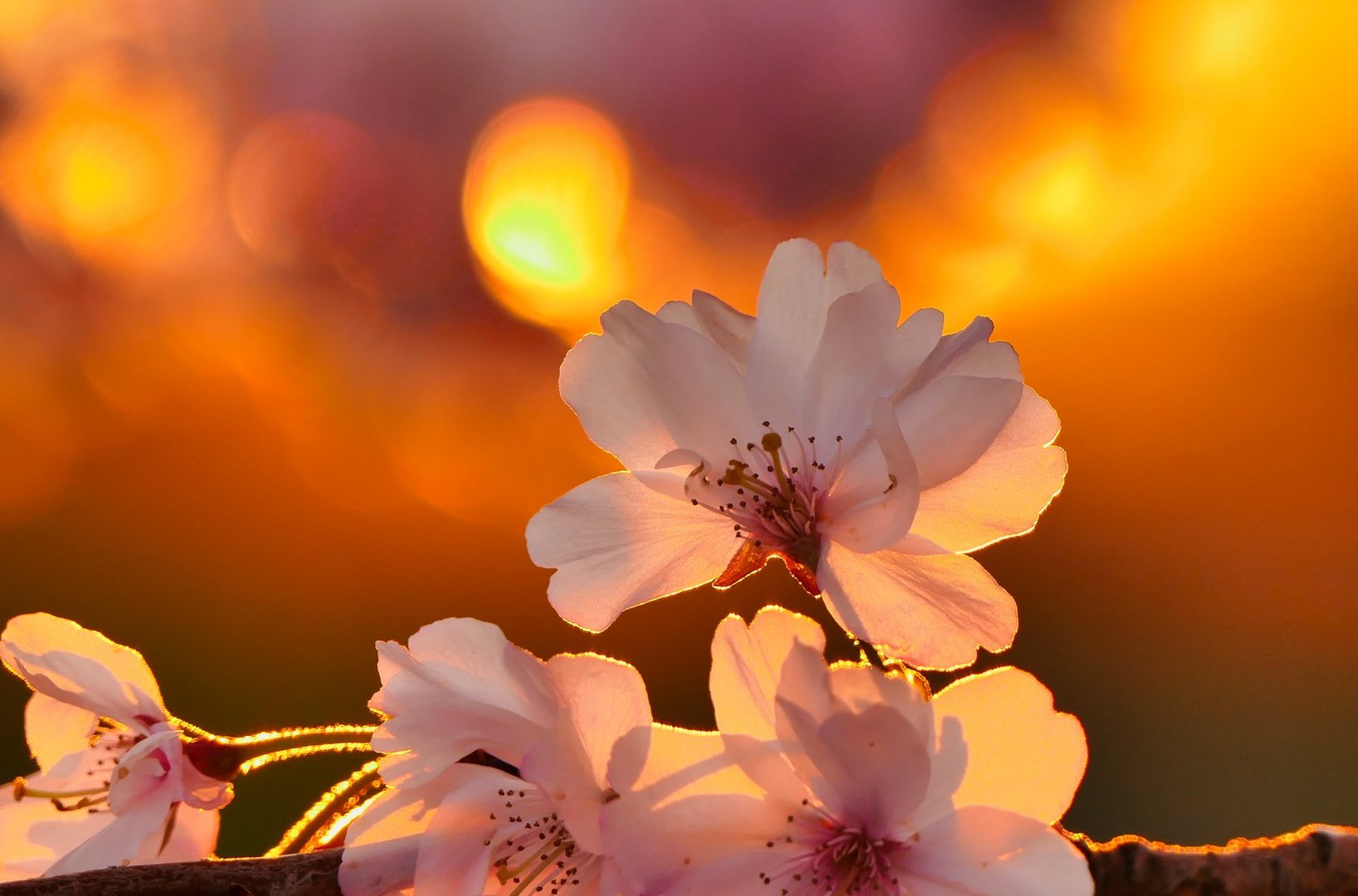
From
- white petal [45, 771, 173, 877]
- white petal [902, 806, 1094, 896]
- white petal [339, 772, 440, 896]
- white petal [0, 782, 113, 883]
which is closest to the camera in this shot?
white petal [902, 806, 1094, 896]

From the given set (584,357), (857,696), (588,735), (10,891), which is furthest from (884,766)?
(10,891)

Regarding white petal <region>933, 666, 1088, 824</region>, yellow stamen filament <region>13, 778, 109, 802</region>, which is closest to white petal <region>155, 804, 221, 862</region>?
yellow stamen filament <region>13, 778, 109, 802</region>

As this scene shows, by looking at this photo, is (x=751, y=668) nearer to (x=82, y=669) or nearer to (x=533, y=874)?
(x=533, y=874)

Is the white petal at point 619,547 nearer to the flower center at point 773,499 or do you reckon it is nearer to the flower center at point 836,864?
the flower center at point 773,499

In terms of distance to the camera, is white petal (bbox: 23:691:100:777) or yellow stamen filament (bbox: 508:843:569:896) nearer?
yellow stamen filament (bbox: 508:843:569:896)

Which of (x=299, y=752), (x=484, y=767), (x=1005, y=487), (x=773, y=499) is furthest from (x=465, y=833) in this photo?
(x=1005, y=487)

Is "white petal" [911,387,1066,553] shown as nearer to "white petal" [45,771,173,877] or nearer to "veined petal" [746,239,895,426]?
"veined petal" [746,239,895,426]

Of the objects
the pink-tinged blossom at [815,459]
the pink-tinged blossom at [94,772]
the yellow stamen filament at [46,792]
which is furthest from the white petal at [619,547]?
the yellow stamen filament at [46,792]

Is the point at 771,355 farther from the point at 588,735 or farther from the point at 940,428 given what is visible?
the point at 588,735
